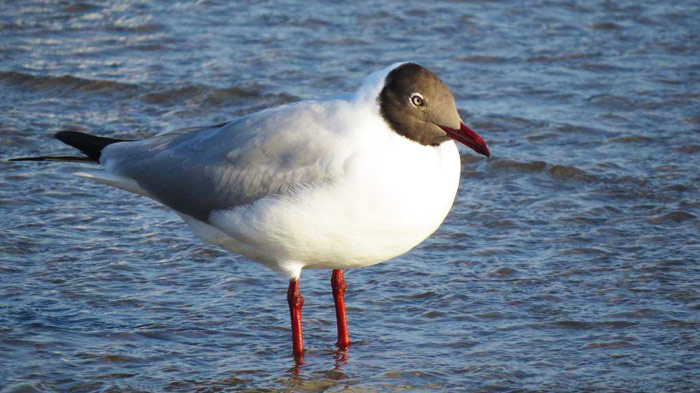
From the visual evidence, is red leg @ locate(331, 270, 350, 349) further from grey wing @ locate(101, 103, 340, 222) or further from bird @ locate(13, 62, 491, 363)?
grey wing @ locate(101, 103, 340, 222)

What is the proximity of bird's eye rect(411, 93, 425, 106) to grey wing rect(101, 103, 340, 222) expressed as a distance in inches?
18.1

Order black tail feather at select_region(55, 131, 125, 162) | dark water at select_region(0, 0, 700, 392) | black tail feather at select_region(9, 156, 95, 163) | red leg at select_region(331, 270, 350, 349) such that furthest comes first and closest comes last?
black tail feather at select_region(55, 131, 125, 162), black tail feather at select_region(9, 156, 95, 163), red leg at select_region(331, 270, 350, 349), dark water at select_region(0, 0, 700, 392)

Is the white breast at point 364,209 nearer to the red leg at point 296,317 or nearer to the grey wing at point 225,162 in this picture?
the grey wing at point 225,162

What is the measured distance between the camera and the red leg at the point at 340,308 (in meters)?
5.97

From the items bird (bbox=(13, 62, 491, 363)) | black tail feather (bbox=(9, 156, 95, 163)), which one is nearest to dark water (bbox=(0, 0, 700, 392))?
bird (bbox=(13, 62, 491, 363))

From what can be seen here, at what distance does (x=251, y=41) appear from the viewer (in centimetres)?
1157

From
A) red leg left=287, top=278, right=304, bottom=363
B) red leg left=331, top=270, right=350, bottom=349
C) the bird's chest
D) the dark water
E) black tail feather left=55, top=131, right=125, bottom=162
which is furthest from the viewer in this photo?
black tail feather left=55, top=131, right=125, bottom=162

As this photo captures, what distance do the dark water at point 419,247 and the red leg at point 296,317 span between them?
9 centimetres

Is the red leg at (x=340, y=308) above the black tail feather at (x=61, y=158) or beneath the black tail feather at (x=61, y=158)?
beneath

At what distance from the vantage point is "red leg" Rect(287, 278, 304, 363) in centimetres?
585

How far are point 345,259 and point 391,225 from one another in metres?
0.40

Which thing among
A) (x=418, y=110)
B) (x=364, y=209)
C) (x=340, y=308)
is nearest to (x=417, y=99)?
(x=418, y=110)

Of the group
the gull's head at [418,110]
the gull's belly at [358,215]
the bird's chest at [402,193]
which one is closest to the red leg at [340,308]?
the gull's belly at [358,215]

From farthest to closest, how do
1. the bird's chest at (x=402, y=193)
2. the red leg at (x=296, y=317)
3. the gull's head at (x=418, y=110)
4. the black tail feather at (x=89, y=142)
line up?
the black tail feather at (x=89, y=142) → the red leg at (x=296, y=317) → the gull's head at (x=418, y=110) → the bird's chest at (x=402, y=193)
